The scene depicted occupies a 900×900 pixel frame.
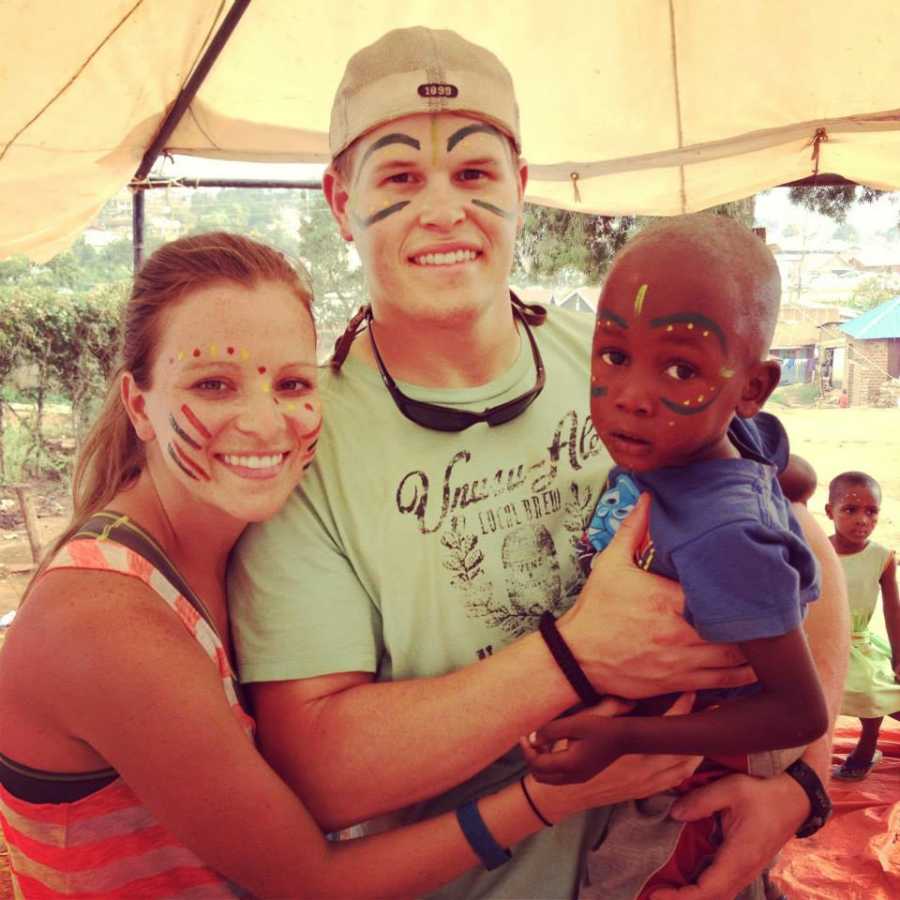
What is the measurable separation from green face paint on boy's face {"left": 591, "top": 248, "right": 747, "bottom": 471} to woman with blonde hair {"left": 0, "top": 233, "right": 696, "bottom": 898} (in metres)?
0.52

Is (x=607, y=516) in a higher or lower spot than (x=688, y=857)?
higher

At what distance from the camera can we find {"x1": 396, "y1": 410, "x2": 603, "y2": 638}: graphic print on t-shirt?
156 cm

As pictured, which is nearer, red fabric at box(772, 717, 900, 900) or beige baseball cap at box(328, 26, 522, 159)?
beige baseball cap at box(328, 26, 522, 159)

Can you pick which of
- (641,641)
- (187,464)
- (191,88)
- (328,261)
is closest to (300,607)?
(187,464)

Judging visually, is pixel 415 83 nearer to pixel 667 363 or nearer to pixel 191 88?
pixel 667 363

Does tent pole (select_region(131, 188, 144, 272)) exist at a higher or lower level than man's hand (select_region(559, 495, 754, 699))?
higher

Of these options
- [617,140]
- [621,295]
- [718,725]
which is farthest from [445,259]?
[617,140]

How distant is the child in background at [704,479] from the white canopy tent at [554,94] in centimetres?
230

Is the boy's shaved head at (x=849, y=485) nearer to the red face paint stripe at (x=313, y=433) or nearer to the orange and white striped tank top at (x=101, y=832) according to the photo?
the red face paint stripe at (x=313, y=433)

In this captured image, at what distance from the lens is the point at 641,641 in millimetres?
1397

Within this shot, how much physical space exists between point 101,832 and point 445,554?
0.69 metres

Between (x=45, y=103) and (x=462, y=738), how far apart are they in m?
2.60

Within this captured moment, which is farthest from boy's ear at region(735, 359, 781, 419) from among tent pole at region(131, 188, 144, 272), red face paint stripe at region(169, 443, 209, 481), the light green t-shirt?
tent pole at region(131, 188, 144, 272)

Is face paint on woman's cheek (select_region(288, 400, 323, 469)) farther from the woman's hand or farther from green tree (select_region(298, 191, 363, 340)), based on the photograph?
green tree (select_region(298, 191, 363, 340))
